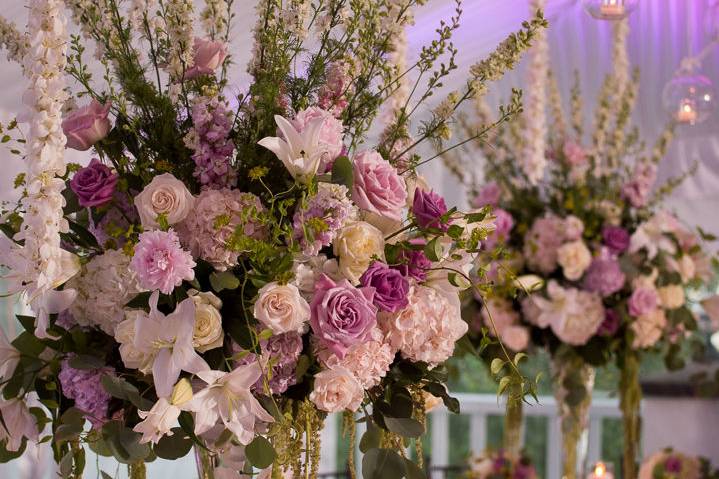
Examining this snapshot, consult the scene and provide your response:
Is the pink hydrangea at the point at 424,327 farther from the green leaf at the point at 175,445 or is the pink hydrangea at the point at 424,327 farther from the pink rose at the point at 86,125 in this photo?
the pink rose at the point at 86,125

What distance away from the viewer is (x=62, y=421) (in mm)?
1161

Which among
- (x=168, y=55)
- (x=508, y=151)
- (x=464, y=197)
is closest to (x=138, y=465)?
(x=168, y=55)

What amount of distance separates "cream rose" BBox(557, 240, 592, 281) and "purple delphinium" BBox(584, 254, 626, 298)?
3 centimetres

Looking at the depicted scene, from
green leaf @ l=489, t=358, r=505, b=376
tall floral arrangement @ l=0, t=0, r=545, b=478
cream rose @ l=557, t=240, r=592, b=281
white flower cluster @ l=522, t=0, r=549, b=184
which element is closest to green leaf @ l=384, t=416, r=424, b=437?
tall floral arrangement @ l=0, t=0, r=545, b=478

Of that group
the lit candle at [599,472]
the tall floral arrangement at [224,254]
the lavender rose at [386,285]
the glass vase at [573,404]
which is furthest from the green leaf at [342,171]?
the lit candle at [599,472]

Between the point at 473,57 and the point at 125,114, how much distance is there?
2.37m

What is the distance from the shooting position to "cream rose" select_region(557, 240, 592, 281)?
2.66 m

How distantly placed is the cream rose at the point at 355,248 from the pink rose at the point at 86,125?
313mm

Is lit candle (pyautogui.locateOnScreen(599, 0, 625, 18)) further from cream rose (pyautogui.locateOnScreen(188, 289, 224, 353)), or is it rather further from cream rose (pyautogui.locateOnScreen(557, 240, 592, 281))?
cream rose (pyautogui.locateOnScreen(188, 289, 224, 353))

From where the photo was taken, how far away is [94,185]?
1.18m

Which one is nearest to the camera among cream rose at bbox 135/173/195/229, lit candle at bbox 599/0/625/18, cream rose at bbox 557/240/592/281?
cream rose at bbox 135/173/195/229

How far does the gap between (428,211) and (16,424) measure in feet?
1.83

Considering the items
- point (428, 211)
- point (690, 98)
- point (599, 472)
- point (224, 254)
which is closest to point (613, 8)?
point (690, 98)

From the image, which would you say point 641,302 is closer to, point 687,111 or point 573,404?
point 573,404
